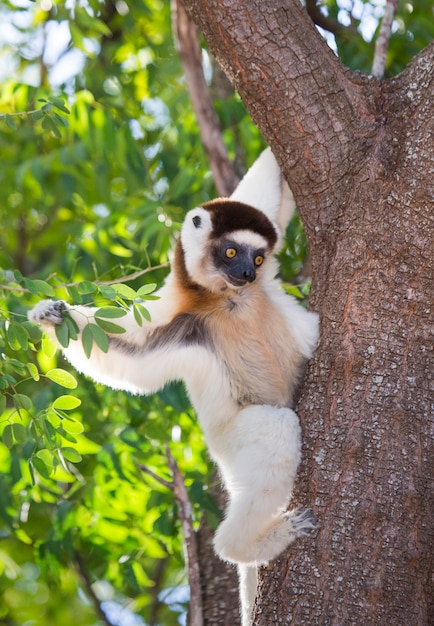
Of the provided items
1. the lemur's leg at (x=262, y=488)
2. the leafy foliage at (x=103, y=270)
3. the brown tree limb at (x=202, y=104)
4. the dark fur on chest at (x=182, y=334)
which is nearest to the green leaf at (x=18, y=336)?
the leafy foliage at (x=103, y=270)

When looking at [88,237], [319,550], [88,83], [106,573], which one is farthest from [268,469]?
[88,83]

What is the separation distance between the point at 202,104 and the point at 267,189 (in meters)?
1.41

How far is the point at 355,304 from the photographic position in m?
3.45

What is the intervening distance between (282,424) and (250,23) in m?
1.84

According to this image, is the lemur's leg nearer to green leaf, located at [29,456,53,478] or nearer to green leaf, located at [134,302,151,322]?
green leaf, located at [134,302,151,322]

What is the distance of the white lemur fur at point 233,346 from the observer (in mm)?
Result: 3748

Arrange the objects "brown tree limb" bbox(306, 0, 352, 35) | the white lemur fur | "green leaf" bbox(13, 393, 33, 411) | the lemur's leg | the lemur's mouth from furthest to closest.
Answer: "brown tree limb" bbox(306, 0, 352, 35), the lemur's mouth, the white lemur fur, the lemur's leg, "green leaf" bbox(13, 393, 33, 411)

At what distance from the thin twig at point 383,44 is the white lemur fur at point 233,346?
33.9 inches

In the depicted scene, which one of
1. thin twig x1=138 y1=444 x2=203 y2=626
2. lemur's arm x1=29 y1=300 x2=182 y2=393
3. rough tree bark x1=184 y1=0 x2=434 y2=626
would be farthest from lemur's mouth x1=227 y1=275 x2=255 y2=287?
thin twig x1=138 y1=444 x2=203 y2=626

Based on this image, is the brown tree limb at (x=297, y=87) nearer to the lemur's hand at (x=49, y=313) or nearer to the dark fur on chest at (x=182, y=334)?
the dark fur on chest at (x=182, y=334)

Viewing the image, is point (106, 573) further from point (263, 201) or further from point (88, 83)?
point (88, 83)

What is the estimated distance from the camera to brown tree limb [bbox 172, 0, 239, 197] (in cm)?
574

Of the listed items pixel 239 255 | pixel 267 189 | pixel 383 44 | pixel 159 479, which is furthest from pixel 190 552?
pixel 383 44

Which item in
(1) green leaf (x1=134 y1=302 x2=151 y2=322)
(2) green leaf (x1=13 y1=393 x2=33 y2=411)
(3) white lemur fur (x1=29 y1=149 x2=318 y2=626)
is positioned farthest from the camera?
(3) white lemur fur (x1=29 y1=149 x2=318 y2=626)
